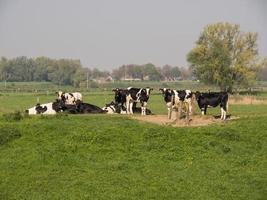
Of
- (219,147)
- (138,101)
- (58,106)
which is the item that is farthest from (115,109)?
(219,147)

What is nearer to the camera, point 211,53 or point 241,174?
point 241,174

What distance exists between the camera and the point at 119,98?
2784cm

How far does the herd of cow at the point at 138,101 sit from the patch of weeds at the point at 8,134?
27.4 feet

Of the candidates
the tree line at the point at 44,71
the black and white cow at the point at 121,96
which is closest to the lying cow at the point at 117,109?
the black and white cow at the point at 121,96

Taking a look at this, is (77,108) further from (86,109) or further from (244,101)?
(244,101)

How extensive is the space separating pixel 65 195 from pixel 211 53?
5471cm

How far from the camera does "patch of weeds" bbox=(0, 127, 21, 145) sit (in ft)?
51.9

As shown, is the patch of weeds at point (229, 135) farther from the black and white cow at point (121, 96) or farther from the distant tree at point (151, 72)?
the distant tree at point (151, 72)

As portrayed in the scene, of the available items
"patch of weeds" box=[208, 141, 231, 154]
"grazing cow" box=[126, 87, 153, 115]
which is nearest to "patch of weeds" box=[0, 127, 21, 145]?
Answer: "patch of weeds" box=[208, 141, 231, 154]

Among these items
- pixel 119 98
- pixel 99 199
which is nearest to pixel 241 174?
pixel 99 199

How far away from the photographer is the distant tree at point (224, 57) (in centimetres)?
6275

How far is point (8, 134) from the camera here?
16.0 m

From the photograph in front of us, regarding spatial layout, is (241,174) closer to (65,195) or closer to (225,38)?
(65,195)

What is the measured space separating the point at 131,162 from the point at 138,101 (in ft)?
43.8
